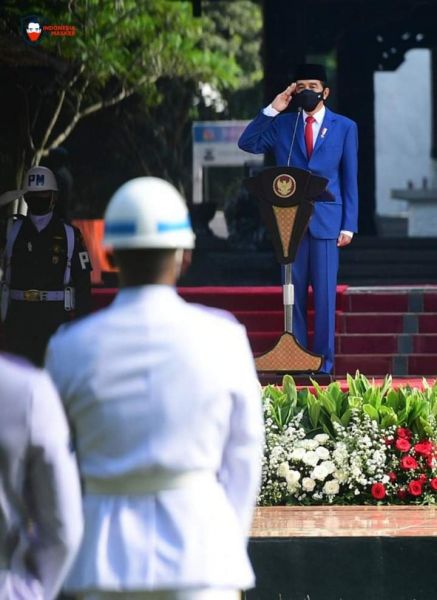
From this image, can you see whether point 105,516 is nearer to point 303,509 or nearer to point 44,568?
point 44,568

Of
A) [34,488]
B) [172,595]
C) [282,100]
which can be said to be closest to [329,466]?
[282,100]

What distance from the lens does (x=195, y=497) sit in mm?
3436

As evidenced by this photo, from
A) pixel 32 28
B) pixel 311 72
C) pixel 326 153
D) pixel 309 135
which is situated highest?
pixel 32 28

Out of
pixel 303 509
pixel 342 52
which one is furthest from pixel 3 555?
pixel 342 52

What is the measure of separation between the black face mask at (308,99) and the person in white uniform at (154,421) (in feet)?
20.3

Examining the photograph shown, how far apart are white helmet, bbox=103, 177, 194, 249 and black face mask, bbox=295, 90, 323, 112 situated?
622 centimetres

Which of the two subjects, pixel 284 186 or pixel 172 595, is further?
pixel 284 186

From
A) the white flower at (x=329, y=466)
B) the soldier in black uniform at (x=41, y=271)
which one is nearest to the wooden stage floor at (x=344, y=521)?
the white flower at (x=329, y=466)

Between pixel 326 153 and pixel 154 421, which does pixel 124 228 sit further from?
pixel 326 153

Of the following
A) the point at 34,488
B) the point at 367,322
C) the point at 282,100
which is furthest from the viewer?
the point at 367,322

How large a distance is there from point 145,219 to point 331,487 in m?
3.89

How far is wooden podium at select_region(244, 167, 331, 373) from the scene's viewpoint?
31.6 ft

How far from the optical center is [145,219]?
344 centimetres

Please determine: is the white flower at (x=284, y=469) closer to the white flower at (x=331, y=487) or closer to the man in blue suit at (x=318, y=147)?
the white flower at (x=331, y=487)
